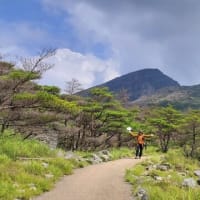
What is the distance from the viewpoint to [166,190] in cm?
1082

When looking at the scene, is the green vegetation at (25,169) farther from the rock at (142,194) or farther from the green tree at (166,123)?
the green tree at (166,123)

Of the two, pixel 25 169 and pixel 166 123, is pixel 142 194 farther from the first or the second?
pixel 166 123

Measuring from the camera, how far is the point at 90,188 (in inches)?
486

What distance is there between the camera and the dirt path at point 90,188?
10906 millimetres

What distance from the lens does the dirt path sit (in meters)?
10.9

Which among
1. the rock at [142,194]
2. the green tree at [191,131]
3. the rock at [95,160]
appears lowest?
the rock at [95,160]

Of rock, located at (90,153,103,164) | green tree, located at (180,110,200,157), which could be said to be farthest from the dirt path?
green tree, located at (180,110,200,157)

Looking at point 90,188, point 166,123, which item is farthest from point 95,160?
point 166,123

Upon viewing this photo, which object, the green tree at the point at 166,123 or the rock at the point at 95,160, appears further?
the green tree at the point at 166,123

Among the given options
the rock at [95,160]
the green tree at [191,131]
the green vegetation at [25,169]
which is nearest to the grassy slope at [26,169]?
the green vegetation at [25,169]

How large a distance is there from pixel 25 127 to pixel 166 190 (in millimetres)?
9183

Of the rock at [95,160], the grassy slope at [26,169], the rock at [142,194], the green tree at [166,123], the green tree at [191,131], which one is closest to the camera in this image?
the rock at [142,194]

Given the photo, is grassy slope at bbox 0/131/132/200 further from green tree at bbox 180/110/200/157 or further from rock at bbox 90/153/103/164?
green tree at bbox 180/110/200/157

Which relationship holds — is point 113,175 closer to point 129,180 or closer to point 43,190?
point 129,180
